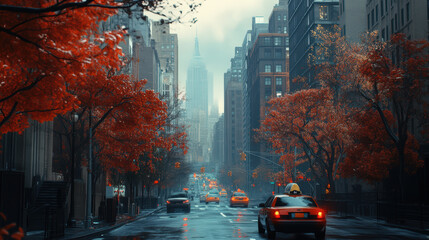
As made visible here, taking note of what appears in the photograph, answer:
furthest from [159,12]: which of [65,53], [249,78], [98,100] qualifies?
[249,78]

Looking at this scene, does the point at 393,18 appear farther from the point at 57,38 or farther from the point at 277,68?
the point at 277,68

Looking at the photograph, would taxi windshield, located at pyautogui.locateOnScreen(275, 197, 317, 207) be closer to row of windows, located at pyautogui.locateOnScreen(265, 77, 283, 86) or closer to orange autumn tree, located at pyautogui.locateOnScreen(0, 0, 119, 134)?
orange autumn tree, located at pyautogui.locateOnScreen(0, 0, 119, 134)

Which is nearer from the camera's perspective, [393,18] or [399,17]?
[399,17]

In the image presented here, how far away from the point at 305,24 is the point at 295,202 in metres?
82.3

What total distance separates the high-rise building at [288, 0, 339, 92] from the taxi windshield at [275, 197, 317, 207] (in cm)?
6329

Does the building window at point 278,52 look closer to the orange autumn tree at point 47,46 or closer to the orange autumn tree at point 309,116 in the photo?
the orange autumn tree at point 309,116

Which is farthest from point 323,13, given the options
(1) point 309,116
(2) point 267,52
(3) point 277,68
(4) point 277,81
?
(2) point 267,52

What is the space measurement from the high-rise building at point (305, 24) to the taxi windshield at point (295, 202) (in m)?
63.3

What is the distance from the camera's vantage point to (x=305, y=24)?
9700cm

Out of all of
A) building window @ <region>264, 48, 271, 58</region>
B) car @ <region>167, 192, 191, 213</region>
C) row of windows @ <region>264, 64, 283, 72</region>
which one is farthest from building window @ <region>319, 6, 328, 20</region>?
building window @ <region>264, 48, 271, 58</region>

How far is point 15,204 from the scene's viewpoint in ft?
67.4

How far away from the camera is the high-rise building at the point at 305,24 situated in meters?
90.1

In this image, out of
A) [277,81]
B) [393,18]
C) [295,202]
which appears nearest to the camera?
[295,202]

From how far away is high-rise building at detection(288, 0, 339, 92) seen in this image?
9006 centimetres
